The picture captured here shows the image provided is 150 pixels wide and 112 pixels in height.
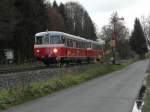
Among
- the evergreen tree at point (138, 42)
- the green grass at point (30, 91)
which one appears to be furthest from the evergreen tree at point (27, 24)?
the evergreen tree at point (138, 42)

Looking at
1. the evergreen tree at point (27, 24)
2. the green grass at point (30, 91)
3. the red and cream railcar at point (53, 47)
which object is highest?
the evergreen tree at point (27, 24)

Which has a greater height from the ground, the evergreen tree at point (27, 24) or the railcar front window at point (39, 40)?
the evergreen tree at point (27, 24)

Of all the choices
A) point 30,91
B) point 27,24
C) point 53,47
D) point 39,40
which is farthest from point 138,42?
point 30,91

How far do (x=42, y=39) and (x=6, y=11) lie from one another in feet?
59.4

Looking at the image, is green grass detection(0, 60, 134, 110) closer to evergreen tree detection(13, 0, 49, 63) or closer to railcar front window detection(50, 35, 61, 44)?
railcar front window detection(50, 35, 61, 44)

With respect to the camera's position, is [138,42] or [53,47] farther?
[138,42]

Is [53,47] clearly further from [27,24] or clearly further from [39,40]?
[27,24]

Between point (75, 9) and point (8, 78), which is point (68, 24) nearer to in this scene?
point (75, 9)

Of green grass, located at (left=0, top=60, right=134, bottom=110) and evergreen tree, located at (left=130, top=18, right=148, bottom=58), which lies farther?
evergreen tree, located at (left=130, top=18, right=148, bottom=58)

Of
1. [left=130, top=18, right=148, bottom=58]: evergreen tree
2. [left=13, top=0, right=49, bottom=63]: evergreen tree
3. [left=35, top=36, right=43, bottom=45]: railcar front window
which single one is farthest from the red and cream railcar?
[left=130, top=18, right=148, bottom=58]: evergreen tree

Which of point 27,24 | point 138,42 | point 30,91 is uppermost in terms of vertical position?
point 27,24

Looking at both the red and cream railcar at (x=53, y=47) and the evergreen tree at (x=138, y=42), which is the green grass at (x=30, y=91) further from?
the evergreen tree at (x=138, y=42)

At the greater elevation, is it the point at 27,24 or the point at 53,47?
the point at 27,24

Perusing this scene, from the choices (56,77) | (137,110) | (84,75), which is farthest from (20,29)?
(137,110)
